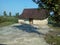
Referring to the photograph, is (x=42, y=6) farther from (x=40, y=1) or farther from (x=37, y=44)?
(x=37, y=44)

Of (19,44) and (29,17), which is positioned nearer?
(19,44)

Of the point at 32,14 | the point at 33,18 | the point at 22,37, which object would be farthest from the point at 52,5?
the point at 32,14

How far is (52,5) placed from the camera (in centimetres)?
1433

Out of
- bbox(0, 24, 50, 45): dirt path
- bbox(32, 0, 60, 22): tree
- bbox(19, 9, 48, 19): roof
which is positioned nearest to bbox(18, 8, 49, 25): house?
bbox(19, 9, 48, 19): roof

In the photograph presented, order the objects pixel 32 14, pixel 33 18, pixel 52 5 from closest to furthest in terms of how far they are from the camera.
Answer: pixel 52 5, pixel 33 18, pixel 32 14

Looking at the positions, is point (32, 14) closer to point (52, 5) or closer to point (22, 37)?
point (22, 37)

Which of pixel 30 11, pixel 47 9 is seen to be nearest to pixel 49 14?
pixel 47 9

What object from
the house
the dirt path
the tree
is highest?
the tree

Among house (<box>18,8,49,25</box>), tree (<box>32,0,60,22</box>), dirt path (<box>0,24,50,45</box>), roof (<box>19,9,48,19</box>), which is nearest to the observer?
tree (<box>32,0,60,22</box>)

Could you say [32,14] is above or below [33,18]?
above

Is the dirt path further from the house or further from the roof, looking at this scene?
the roof

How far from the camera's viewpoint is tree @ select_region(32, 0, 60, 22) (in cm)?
1320

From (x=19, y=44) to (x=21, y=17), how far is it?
42.9m

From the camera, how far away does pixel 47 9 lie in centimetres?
1512
